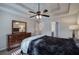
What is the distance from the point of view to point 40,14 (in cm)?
199

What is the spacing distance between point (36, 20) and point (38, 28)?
0.46 ft

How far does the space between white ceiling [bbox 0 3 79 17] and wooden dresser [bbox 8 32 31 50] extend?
1.10ft

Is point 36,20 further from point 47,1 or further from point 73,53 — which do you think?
point 73,53

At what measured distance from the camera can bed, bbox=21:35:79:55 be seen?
1932 millimetres

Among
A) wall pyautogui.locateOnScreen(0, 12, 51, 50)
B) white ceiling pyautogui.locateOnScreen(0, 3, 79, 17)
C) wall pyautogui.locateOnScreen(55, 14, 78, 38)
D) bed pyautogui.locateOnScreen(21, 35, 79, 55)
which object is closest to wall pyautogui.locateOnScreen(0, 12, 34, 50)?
wall pyautogui.locateOnScreen(0, 12, 51, 50)

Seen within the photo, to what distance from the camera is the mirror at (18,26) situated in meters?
1.99

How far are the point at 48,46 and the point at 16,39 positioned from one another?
55cm

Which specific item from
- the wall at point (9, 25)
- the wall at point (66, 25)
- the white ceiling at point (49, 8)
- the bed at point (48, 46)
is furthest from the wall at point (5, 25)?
the wall at point (66, 25)

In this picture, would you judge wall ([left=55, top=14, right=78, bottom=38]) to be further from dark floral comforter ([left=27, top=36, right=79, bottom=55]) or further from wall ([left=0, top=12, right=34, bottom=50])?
wall ([left=0, top=12, right=34, bottom=50])

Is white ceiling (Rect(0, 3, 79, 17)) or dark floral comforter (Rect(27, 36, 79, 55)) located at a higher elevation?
white ceiling (Rect(0, 3, 79, 17))

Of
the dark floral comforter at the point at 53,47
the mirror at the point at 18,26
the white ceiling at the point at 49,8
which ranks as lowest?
the dark floral comforter at the point at 53,47

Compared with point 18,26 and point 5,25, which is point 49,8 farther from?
point 5,25

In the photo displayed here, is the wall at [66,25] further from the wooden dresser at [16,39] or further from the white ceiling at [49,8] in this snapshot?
the wooden dresser at [16,39]

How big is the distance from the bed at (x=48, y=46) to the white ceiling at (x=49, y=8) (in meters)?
0.43
